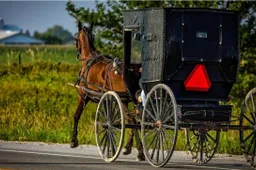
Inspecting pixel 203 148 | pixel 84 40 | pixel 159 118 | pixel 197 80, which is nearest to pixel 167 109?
pixel 159 118

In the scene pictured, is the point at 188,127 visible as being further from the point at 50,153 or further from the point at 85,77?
the point at 85,77

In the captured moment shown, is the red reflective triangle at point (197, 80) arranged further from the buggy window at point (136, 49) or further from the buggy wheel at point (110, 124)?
the buggy window at point (136, 49)

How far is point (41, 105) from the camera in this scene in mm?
26844

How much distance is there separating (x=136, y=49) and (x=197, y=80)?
1.56 m

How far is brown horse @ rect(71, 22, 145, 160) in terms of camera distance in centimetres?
1571

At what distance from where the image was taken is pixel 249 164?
45.9 ft

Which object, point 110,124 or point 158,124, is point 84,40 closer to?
point 110,124

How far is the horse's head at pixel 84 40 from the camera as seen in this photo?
59.1ft

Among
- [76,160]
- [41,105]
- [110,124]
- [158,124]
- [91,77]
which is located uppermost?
[91,77]

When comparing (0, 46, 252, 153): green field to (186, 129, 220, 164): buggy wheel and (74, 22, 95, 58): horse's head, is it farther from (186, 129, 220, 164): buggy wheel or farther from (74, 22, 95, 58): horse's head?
(74, 22, 95, 58): horse's head

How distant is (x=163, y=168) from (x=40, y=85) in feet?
69.0

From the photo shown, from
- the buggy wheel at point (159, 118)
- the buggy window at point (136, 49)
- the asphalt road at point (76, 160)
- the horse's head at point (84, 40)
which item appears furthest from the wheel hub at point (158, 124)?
the horse's head at point (84, 40)

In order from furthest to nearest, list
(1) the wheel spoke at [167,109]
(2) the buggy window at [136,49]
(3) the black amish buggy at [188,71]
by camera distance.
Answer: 1. (2) the buggy window at [136,49]
2. (3) the black amish buggy at [188,71]
3. (1) the wheel spoke at [167,109]

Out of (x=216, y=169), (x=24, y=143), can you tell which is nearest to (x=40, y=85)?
(x=24, y=143)
